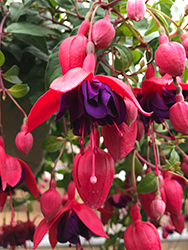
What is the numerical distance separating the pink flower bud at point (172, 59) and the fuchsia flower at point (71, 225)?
0.25 metres

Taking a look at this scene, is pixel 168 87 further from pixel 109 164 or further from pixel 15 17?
pixel 15 17

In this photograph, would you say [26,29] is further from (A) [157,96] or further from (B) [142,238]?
(B) [142,238]

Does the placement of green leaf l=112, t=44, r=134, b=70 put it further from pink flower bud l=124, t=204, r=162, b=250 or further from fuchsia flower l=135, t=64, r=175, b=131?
pink flower bud l=124, t=204, r=162, b=250

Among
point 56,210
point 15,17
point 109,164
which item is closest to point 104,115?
point 109,164

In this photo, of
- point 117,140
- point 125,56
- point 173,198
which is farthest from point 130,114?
point 173,198

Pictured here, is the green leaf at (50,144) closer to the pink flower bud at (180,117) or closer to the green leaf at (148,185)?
the green leaf at (148,185)

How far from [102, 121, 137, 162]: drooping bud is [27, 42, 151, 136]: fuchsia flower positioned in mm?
15

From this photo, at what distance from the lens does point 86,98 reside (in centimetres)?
27

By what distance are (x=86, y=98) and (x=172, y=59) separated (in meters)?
0.11

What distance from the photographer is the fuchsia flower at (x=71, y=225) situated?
431 mm

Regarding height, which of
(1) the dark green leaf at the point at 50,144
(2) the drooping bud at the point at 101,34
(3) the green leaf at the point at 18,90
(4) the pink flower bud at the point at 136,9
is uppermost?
(4) the pink flower bud at the point at 136,9

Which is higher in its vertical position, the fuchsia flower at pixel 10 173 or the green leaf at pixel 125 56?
the green leaf at pixel 125 56

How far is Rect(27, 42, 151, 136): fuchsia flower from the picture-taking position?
0.27 m

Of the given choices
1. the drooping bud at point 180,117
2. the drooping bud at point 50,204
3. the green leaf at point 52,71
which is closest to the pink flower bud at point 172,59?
the drooping bud at point 180,117
